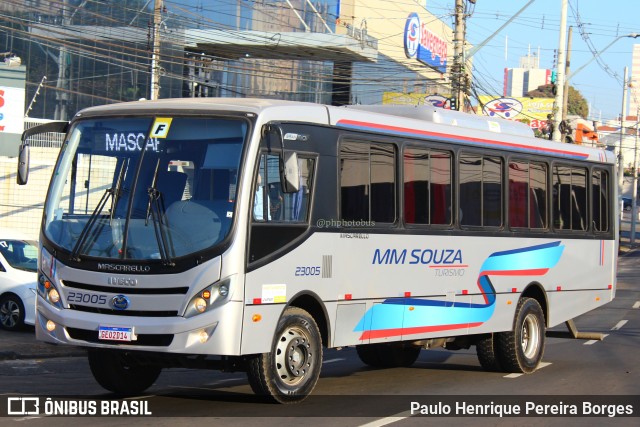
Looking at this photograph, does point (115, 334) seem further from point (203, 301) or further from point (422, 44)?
point (422, 44)

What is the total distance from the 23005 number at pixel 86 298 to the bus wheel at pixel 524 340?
656cm

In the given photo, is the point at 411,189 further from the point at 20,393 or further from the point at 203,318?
the point at 20,393

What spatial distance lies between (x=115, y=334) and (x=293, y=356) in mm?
1801

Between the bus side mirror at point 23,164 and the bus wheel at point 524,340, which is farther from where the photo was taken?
the bus wheel at point 524,340

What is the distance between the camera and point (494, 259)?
46.0ft

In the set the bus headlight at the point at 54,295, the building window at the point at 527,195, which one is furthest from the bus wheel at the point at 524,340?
the bus headlight at the point at 54,295

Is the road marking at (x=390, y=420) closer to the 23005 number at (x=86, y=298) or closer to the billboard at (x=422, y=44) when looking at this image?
the 23005 number at (x=86, y=298)

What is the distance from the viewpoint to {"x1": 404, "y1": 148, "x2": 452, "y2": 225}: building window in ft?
40.8

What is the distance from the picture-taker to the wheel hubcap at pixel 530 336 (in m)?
14.9

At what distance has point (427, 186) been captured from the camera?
1281 centimetres

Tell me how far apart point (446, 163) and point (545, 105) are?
180 feet

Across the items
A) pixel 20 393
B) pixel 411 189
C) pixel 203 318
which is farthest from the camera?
pixel 411 189

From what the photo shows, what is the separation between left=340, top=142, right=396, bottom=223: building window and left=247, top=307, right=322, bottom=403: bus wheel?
1.41m

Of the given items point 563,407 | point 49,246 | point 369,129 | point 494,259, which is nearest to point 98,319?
point 49,246
